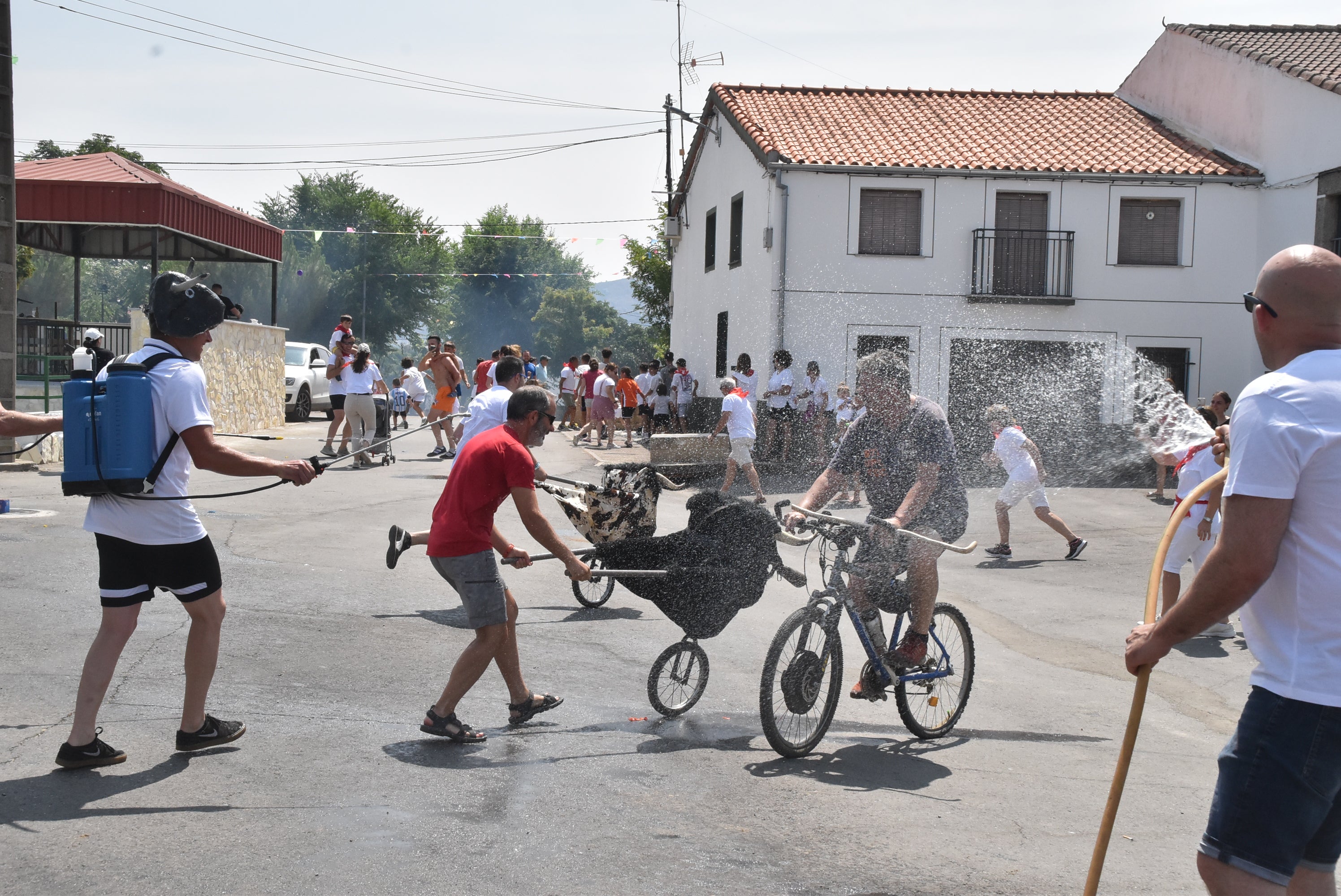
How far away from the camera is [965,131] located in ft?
84.3

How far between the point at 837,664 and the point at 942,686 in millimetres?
791

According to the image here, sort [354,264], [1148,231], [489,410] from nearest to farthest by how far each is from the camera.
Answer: [489,410] < [1148,231] < [354,264]

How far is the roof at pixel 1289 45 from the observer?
22453 millimetres

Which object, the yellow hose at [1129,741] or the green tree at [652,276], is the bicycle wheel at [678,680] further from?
the green tree at [652,276]

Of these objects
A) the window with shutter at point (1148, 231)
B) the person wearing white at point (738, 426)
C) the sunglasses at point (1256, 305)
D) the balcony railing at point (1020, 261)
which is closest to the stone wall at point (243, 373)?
the person wearing white at point (738, 426)

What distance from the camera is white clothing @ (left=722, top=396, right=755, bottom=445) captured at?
15766mm

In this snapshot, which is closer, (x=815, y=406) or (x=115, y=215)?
(x=115, y=215)

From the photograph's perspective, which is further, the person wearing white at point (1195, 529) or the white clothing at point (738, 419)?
the white clothing at point (738, 419)

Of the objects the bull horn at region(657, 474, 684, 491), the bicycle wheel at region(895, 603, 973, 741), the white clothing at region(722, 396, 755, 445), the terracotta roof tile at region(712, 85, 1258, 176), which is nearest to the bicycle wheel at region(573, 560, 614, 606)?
the bull horn at region(657, 474, 684, 491)

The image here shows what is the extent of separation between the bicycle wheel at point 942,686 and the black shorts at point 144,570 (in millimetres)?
3183

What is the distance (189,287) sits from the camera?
471 cm

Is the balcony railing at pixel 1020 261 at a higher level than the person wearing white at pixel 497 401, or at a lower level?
higher

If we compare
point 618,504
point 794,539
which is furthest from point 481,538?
point 618,504

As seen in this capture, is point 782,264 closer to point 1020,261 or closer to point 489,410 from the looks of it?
point 1020,261
